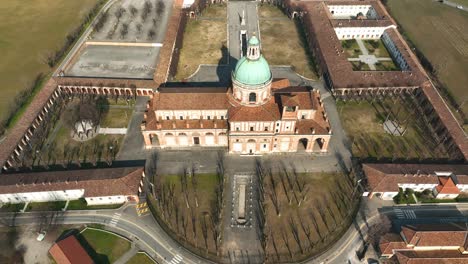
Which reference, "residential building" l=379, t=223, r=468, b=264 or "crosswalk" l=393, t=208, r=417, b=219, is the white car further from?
"crosswalk" l=393, t=208, r=417, b=219

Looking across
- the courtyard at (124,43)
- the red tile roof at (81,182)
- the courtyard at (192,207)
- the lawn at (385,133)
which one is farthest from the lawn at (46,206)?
the lawn at (385,133)

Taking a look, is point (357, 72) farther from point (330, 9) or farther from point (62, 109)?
point (62, 109)

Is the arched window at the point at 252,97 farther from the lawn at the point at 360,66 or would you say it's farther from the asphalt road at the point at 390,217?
the lawn at the point at 360,66

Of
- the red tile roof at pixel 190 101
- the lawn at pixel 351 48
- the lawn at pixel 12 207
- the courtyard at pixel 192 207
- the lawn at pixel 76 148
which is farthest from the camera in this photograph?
the lawn at pixel 351 48

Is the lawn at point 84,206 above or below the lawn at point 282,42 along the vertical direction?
below

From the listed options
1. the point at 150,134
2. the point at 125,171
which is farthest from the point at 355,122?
the point at 125,171

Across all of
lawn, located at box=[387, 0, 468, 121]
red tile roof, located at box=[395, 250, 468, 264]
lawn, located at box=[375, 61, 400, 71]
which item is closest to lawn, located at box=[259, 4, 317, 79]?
lawn, located at box=[375, 61, 400, 71]
